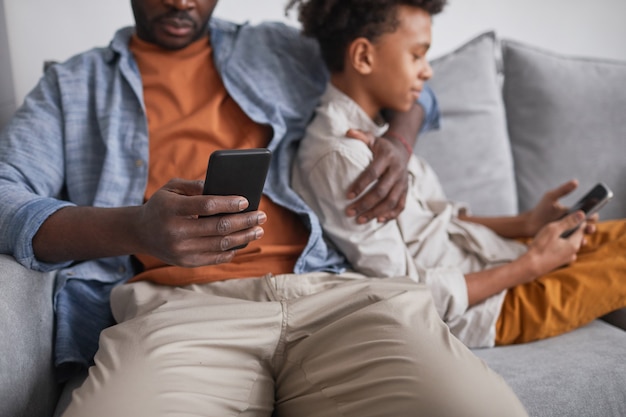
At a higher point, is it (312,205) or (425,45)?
(425,45)

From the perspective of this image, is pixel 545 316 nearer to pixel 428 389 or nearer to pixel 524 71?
pixel 428 389

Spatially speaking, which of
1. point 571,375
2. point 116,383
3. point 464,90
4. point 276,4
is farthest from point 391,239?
point 276,4

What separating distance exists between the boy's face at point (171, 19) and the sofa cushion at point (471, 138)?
72 centimetres

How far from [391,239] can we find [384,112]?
0.42 meters

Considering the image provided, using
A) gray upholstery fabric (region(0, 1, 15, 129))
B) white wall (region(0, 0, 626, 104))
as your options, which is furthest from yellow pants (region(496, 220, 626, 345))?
gray upholstery fabric (region(0, 1, 15, 129))

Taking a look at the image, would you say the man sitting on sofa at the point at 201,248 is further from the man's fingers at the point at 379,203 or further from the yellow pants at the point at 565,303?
the yellow pants at the point at 565,303

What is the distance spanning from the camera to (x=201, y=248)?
1.07 metres

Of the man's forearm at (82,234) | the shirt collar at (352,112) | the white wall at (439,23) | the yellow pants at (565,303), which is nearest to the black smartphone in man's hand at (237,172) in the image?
the man's forearm at (82,234)

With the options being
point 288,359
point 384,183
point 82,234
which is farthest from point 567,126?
point 82,234

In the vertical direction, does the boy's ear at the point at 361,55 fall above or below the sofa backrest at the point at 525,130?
above

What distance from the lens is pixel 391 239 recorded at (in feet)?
4.44

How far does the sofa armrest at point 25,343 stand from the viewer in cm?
103

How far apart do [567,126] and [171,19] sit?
3.78 ft

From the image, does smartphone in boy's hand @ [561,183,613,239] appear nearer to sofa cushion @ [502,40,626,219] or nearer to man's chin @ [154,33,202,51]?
sofa cushion @ [502,40,626,219]
